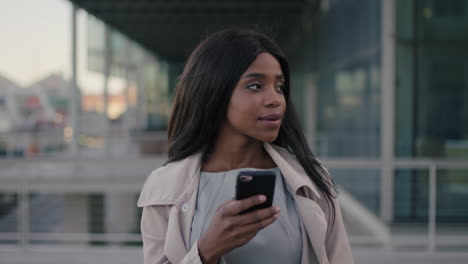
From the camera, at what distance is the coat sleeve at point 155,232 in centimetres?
118

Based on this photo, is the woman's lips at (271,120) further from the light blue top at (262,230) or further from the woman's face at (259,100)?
the light blue top at (262,230)

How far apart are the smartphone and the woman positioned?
0.60 ft

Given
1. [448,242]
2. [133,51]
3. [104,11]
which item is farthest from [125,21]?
[448,242]

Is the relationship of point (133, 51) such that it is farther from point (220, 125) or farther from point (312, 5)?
point (220, 125)

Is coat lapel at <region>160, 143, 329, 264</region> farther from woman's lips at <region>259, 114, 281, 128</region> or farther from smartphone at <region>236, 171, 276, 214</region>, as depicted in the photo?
smartphone at <region>236, 171, 276, 214</region>

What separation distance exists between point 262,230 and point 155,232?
282mm

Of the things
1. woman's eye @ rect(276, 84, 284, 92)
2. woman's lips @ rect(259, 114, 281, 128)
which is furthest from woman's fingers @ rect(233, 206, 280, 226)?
woman's eye @ rect(276, 84, 284, 92)

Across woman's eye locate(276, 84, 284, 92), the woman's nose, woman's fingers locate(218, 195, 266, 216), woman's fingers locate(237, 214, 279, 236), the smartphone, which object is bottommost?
woman's fingers locate(237, 214, 279, 236)

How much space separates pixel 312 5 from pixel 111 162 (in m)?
6.96

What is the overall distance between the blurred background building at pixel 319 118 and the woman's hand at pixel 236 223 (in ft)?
2.14

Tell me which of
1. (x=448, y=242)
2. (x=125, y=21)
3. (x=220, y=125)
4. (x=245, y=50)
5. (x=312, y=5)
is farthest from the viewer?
(x=125, y=21)

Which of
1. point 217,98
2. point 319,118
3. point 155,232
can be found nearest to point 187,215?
point 155,232

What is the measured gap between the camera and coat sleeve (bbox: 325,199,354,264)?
1245mm

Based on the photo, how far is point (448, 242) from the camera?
15.0 feet
